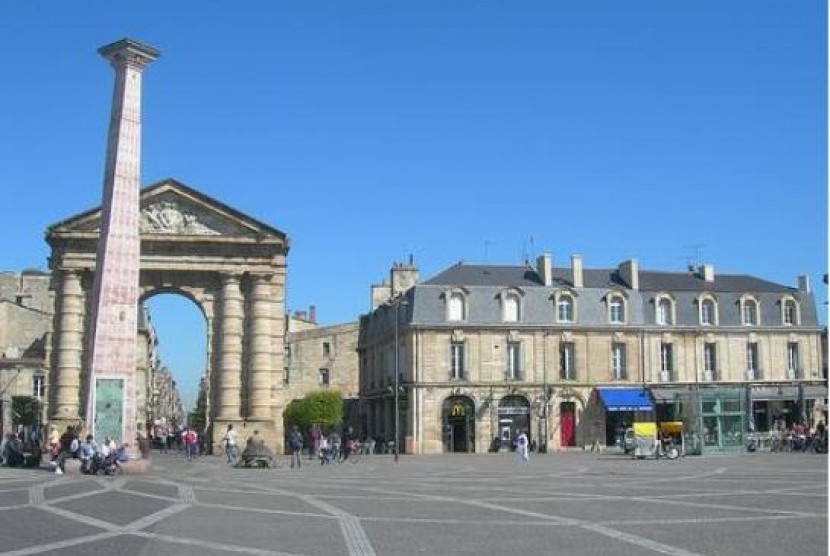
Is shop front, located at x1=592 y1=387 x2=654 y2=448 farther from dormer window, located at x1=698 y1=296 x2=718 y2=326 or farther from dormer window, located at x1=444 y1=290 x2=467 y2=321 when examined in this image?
dormer window, located at x1=444 y1=290 x2=467 y2=321

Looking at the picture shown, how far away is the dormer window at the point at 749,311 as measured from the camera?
63566mm

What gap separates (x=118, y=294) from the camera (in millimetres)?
31625

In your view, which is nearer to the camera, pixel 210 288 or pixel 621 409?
pixel 210 288

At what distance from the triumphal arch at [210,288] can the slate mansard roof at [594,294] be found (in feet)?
37.6

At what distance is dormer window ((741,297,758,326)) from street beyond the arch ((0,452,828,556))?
1329 inches

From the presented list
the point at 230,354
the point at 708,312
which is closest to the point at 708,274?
the point at 708,312

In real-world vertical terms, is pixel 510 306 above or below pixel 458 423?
above

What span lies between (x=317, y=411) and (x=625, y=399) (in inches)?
1026

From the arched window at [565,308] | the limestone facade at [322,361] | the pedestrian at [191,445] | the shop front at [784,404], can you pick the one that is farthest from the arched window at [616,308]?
the pedestrian at [191,445]

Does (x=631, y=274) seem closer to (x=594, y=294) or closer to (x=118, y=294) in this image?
(x=594, y=294)

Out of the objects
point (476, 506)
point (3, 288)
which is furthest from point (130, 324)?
point (3, 288)

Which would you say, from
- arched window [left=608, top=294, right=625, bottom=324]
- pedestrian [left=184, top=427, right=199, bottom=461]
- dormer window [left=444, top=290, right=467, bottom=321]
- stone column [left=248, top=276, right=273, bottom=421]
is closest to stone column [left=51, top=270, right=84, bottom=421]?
pedestrian [left=184, top=427, right=199, bottom=461]

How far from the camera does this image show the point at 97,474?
102 ft

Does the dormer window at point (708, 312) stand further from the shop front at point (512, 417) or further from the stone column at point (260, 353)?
the stone column at point (260, 353)
